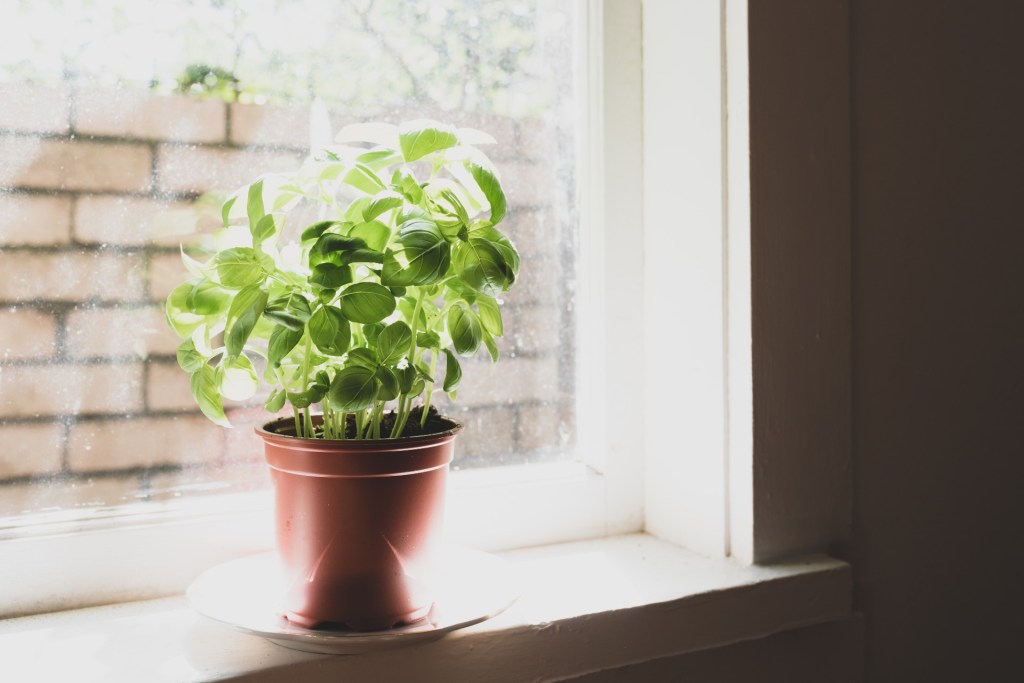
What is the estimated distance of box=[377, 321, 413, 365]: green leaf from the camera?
2.13 feet

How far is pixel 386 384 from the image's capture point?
0.63 m

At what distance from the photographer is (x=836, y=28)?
0.94 meters

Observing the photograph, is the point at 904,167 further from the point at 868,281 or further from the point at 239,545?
the point at 239,545

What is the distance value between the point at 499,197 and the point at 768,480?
1.52 ft

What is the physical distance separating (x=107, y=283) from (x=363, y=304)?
1.16ft

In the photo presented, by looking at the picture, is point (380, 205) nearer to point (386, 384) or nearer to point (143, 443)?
point (386, 384)

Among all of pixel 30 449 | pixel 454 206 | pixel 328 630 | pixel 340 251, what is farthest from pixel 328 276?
pixel 30 449

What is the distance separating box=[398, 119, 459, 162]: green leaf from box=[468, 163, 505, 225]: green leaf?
0.12 feet

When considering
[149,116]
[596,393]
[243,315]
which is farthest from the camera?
[596,393]

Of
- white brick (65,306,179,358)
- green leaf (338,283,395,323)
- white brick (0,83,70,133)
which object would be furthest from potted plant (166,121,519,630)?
white brick (0,83,70,133)

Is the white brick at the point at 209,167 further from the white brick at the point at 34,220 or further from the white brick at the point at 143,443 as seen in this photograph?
the white brick at the point at 143,443

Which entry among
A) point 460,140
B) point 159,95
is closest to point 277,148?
point 159,95

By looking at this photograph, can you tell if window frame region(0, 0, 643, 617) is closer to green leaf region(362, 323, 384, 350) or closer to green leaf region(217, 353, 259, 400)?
green leaf region(217, 353, 259, 400)

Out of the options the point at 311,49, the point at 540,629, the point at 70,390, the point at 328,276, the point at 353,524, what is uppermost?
the point at 311,49
